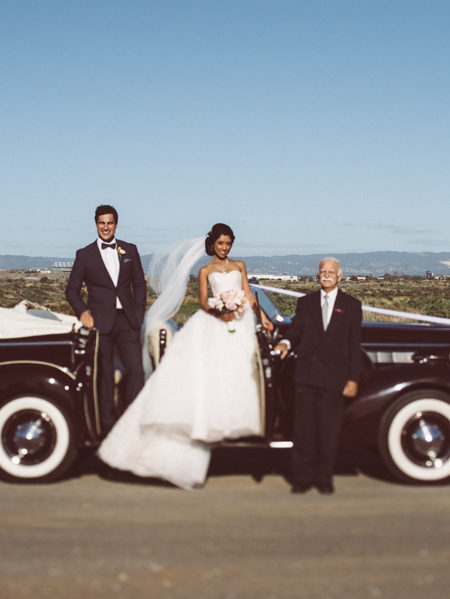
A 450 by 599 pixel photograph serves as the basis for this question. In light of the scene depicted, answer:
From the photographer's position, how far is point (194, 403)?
224 inches

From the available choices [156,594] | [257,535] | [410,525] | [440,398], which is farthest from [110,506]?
[440,398]

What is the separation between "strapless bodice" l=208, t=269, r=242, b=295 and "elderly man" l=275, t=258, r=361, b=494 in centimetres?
82

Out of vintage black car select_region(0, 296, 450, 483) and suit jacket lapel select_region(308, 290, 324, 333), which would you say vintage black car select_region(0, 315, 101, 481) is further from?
suit jacket lapel select_region(308, 290, 324, 333)

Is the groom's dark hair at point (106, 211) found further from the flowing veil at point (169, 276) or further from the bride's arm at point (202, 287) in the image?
the bride's arm at point (202, 287)

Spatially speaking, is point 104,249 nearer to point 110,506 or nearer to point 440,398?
point 110,506

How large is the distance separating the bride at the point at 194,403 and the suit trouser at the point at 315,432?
319mm

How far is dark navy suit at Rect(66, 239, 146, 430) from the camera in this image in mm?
6047

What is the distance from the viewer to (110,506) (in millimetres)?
5168

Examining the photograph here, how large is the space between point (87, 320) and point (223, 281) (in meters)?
1.18

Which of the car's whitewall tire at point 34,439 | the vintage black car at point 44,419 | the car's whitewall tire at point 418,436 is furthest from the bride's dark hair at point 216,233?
the car's whitewall tire at point 418,436

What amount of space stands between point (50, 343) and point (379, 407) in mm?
2647

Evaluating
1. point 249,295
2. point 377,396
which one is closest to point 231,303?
point 249,295

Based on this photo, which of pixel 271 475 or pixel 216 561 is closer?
pixel 216 561

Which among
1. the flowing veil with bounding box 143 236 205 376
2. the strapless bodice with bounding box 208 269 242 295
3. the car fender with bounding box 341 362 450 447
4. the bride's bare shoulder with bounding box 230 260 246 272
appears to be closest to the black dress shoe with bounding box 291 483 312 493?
the car fender with bounding box 341 362 450 447
